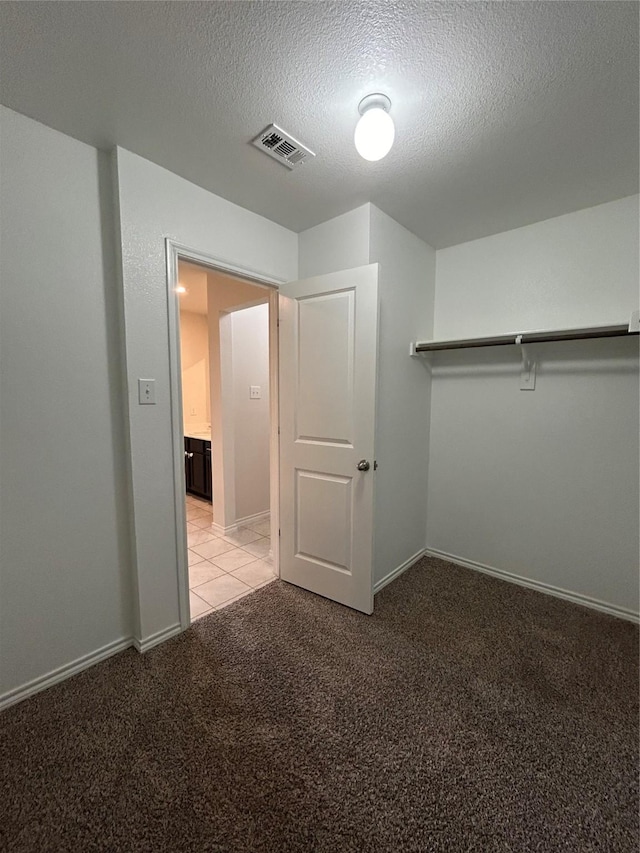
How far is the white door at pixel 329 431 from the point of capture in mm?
2074

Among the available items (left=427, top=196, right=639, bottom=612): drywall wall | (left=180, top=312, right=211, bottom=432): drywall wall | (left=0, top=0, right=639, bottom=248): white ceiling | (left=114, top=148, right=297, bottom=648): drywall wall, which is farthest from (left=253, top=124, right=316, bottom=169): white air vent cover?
(left=180, top=312, right=211, bottom=432): drywall wall

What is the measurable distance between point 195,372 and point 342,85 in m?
4.43

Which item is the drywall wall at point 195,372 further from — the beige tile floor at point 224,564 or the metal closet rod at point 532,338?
the metal closet rod at point 532,338

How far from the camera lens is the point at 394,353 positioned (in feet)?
7.88

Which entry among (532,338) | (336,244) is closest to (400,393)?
(532,338)

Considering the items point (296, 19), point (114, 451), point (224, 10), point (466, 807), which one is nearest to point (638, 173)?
point (296, 19)

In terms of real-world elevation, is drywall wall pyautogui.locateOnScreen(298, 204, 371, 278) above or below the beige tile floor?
above

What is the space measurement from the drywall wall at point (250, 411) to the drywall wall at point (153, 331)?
1441 mm

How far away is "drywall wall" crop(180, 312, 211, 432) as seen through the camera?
5.18m

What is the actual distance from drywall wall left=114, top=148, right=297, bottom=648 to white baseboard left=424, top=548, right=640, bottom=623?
2.05 metres

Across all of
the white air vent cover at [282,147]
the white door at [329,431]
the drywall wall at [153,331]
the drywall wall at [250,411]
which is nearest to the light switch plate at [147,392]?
the drywall wall at [153,331]

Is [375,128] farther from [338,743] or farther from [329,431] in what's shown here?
[338,743]

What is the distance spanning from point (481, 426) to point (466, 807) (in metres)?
2.07

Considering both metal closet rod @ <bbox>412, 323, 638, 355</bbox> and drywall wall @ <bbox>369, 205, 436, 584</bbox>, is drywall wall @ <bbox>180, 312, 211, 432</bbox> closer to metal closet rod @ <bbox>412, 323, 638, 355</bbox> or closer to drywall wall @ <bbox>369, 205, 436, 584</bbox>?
drywall wall @ <bbox>369, 205, 436, 584</bbox>
